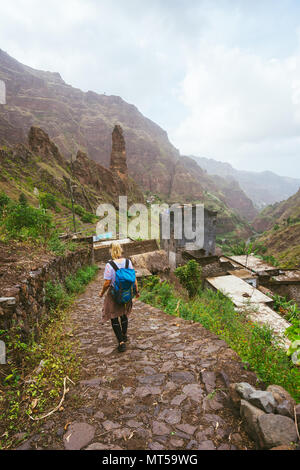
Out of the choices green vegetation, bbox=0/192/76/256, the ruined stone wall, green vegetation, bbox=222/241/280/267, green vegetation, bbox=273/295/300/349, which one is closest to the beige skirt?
green vegetation, bbox=273/295/300/349

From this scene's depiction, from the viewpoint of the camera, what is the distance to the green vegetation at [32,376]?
2148mm

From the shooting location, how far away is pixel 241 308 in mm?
9883

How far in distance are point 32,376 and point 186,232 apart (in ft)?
57.0

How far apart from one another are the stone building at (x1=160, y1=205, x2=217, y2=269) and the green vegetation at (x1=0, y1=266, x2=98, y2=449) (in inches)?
595

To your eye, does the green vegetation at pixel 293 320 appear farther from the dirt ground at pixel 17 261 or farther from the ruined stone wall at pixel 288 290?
the ruined stone wall at pixel 288 290

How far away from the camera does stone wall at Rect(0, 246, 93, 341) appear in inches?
118

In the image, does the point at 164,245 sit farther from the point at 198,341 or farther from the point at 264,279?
the point at 198,341

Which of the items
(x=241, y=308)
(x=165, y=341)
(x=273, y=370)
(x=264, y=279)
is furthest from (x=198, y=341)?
(x=264, y=279)

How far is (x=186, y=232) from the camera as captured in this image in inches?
758

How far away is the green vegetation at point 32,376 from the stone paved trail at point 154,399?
18cm

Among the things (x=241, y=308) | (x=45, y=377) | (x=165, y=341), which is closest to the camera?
(x=45, y=377)

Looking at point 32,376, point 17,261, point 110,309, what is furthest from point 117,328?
point 17,261

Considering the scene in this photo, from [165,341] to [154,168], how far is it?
116934mm

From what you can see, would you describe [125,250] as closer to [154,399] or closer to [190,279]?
[190,279]
